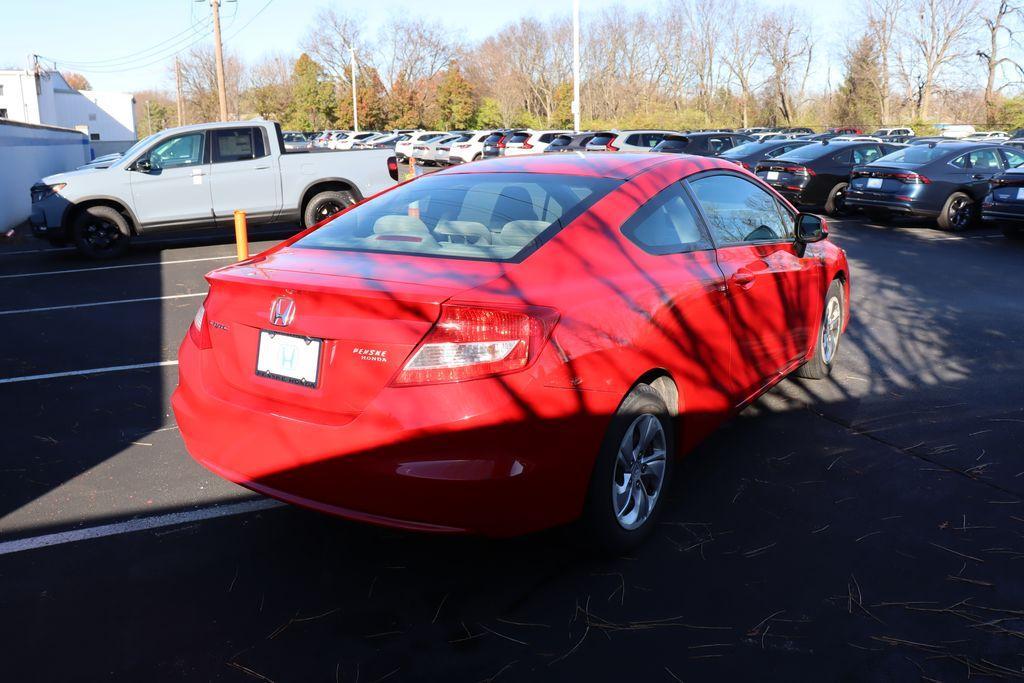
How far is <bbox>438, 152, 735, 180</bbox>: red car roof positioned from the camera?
4.21 m

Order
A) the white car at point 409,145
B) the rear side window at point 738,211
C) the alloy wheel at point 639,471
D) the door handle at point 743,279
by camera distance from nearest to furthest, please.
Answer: the alloy wheel at point 639,471
the door handle at point 743,279
the rear side window at point 738,211
the white car at point 409,145

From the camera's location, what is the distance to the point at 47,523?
3.94 metres

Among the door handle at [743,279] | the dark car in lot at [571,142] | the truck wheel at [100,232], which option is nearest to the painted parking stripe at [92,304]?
the truck wheel at [100,232]

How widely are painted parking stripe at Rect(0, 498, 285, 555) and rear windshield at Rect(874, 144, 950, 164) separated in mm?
14427

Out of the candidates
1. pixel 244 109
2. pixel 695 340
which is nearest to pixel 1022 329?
pixel 695 340

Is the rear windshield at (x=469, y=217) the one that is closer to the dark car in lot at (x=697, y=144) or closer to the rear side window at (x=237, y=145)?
the rear side window at (x=237, y=145)

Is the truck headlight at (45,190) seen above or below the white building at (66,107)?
below

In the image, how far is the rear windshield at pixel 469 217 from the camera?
3.65 meters

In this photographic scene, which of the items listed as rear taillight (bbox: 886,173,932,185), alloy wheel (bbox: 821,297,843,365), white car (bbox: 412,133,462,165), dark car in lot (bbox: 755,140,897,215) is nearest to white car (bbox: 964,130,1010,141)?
dark car in lot (bbox: 755,140,897,215)

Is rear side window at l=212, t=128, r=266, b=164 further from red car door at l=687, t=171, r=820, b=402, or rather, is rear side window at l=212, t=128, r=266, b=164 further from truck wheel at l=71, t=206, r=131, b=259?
red car door at l=687, t=171, r=820, b=402

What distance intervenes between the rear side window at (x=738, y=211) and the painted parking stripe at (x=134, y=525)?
2.57 metres

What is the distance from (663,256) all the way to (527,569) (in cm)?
148

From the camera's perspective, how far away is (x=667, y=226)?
4082mm

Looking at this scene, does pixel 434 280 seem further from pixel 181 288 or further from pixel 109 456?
pixel 181 288
